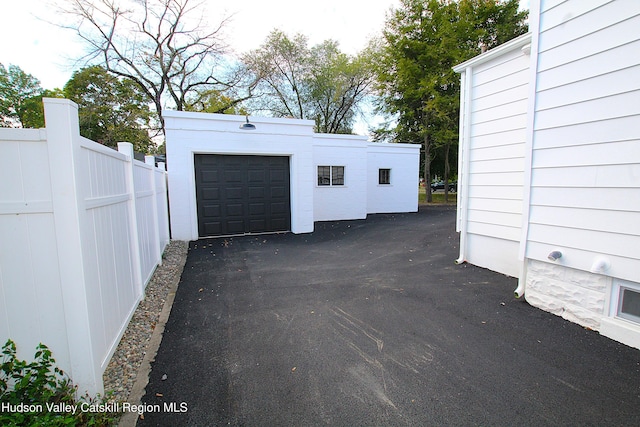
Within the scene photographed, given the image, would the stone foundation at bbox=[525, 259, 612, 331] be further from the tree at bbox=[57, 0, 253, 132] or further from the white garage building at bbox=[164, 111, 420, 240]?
the tree at bbox=[57, 0, 253, 132]

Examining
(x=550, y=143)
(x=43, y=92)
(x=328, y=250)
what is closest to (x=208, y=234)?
(x=328, y=250)

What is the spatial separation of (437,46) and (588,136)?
16292 mm

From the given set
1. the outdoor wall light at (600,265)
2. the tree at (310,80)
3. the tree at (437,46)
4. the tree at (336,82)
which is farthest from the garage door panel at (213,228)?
the tree at (336,82)

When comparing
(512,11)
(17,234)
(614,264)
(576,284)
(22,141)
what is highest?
(512,11)

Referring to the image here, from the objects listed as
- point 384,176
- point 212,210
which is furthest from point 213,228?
point 384,176

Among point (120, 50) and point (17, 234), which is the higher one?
point (120, 50)

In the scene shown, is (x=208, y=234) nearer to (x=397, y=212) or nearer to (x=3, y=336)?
(x=3, y=336)

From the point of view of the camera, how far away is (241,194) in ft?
26.9

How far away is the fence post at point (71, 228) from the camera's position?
5.93 ft

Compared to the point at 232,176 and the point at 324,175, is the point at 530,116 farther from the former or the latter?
the point at 324,175

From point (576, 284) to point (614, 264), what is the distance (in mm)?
447

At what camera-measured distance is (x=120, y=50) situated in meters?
16.6

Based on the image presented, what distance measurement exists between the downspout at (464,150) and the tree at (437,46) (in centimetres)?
1209

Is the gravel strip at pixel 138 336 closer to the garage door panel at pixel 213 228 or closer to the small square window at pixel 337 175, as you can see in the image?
the garage door panel at pixel 213 228
